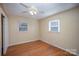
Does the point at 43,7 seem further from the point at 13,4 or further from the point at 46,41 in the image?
the point at 46,41

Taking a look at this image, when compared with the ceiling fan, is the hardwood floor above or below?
below

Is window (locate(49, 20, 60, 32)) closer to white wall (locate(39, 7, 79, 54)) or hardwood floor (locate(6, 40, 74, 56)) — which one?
white wall (locate(39, 7, 79, 54))

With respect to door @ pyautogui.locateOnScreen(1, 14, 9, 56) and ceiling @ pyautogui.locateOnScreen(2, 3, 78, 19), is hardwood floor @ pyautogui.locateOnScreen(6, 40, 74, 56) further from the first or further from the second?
ceiling @ pyautogui.locateOnScreen(2, 3, 78, 19)

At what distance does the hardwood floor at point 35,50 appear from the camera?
50.7 inches

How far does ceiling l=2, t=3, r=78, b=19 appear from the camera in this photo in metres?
1.24

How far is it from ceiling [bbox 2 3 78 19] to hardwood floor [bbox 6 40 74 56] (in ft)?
1.63

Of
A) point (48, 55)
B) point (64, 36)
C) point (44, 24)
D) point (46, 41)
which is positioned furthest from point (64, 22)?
point (48, 55)

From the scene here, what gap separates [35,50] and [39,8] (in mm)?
712

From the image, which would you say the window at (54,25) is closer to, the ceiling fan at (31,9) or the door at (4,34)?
the ceiling fan at (31,9)

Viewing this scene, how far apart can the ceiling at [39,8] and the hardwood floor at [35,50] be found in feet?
1.63

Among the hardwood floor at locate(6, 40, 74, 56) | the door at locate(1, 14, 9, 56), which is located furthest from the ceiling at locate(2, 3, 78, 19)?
the hardwood floor at locate(6, 40, 74, 56)

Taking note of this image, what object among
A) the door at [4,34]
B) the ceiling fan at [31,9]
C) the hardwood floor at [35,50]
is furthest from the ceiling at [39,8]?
the hardwood floor at [35,50]

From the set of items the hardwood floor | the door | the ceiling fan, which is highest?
the ceiling fan

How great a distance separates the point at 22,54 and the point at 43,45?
0.39m
